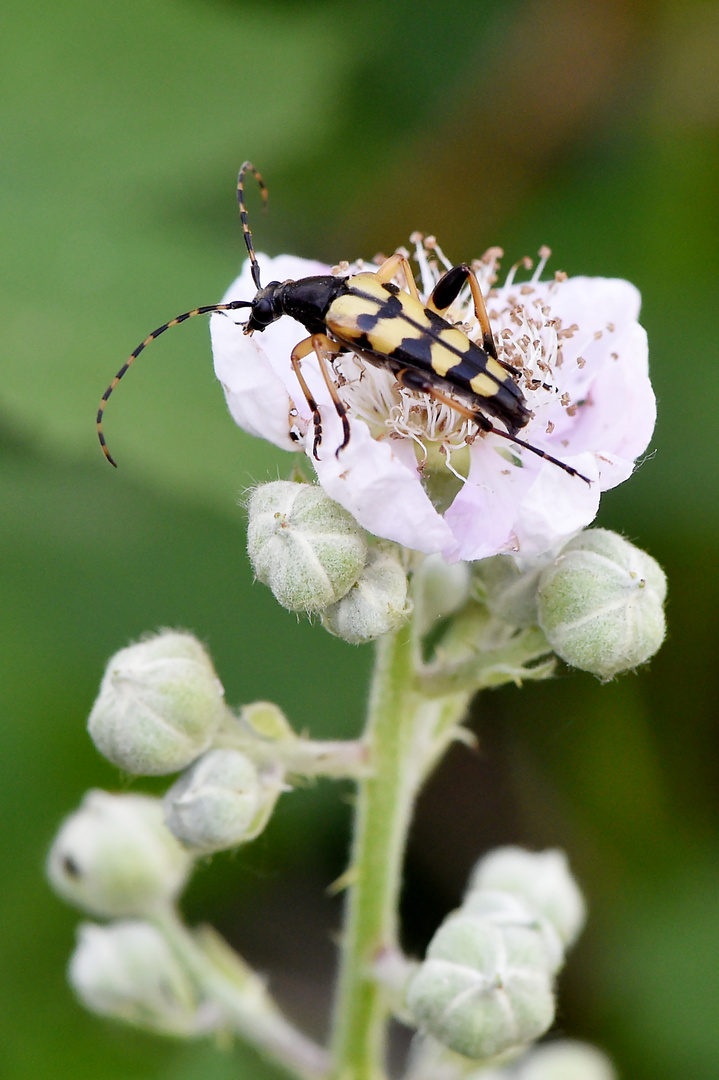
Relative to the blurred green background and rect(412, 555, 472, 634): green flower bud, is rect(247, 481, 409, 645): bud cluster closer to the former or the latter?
rect(412, 555, 472, 634): green flower bud

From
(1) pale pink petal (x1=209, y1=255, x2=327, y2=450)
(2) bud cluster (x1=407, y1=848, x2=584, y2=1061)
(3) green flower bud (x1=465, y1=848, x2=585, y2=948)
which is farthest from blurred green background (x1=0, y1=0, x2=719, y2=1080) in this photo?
(2) bud cluster (x1=407, y1=848, x2=584, y2=1061)

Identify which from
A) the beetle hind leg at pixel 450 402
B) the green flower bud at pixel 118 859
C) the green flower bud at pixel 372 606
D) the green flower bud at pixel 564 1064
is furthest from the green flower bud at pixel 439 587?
the green flower bud at pixel 564 1064

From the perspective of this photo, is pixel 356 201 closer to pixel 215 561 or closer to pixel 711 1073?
pixel 215 561

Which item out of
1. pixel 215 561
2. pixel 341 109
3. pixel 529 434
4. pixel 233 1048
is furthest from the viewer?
pixel 341 109

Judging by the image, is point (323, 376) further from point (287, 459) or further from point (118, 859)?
point (118, 859)

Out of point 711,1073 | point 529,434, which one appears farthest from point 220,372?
point 711,1073

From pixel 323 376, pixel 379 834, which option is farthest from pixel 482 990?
pixel 323 376
